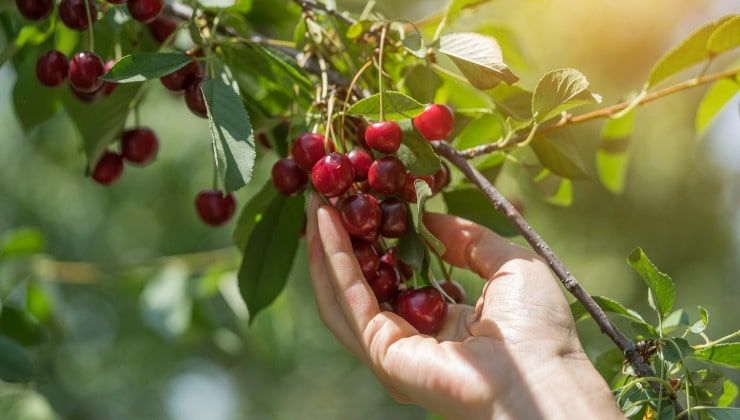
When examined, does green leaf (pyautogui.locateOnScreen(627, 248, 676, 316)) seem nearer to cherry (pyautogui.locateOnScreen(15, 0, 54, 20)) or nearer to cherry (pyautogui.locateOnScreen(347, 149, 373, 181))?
cherry (pyautogui.locateOnScreen(347, 149, 373, 181))

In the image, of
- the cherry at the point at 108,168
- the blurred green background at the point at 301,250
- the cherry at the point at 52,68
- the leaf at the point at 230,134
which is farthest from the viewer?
the blurred green background at the point at 301,250

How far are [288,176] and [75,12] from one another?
247 mm

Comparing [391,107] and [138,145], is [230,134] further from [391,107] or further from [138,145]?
[138,145]

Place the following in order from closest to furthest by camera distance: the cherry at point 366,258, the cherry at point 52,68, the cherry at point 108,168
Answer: the cherry at point 366,258 → the cherry at point 52,68 → the cherry at point 108,168

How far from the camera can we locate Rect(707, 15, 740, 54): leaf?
2.60 feet

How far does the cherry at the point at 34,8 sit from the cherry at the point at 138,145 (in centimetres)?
17

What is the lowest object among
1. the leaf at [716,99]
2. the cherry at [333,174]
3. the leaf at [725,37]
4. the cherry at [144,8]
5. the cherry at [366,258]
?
the cherry at [366,258]

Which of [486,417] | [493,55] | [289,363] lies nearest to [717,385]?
[486,417]

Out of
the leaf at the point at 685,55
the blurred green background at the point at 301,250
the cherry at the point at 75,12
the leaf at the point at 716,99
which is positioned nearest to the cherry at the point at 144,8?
the cherry at the point at 75,12

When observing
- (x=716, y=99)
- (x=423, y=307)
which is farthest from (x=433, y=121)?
(x=716, y=99)

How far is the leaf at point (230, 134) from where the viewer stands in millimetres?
654

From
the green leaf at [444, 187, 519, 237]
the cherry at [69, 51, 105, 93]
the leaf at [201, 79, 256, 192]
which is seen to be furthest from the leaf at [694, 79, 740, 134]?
the cherry at [69, 51, 105, 93]

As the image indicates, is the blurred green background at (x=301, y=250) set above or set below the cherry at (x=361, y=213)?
below

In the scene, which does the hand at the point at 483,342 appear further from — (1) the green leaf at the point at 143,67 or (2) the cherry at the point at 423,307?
(1) the green leaf at the point at 143,67
